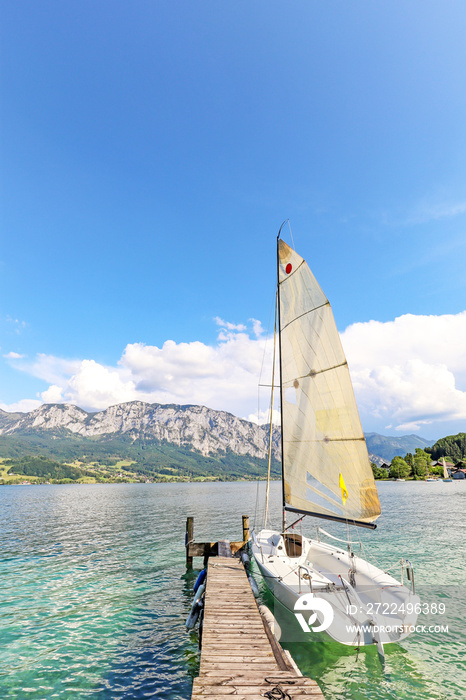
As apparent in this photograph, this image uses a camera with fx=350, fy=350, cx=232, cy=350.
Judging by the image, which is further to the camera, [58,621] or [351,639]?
[58,621]

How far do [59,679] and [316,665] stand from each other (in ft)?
31.6

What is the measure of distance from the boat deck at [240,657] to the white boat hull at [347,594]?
176 cm

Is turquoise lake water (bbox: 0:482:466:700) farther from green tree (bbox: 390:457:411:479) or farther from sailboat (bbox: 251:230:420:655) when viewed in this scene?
green tree (bbox: 390:457:411:479)

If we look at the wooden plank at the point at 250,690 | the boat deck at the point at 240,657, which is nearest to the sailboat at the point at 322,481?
the boat deck at the point at 240,657

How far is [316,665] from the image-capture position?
13484 mm

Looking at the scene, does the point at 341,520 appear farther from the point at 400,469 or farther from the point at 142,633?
the point at 400,469

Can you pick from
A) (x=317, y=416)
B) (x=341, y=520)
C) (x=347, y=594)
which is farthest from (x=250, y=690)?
(x=317, y=416)

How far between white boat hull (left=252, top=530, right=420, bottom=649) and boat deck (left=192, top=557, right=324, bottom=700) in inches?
69.2

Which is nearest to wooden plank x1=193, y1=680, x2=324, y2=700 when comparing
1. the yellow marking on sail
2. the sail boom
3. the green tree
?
the sail boom

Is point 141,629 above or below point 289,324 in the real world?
below

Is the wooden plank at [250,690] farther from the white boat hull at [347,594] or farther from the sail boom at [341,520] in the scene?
the sail boom at [341,520]

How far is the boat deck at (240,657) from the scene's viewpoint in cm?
810

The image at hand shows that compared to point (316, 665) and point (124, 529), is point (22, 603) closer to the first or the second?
point (316, 665)

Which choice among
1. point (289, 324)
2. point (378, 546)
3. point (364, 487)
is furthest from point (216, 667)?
point (378, 546)
